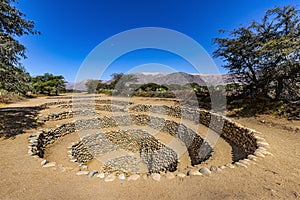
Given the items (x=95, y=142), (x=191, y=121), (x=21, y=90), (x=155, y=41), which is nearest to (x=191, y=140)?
(x=191, y=121)

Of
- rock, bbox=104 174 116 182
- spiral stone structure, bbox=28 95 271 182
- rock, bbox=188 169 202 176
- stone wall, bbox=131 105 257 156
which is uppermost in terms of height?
stone wall, bbox=131 105 257 156

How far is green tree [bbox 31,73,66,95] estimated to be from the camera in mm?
27719

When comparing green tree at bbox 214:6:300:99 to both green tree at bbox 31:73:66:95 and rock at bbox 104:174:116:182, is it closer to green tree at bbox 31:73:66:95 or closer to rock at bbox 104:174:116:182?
rock at bbox 104:174:116:182

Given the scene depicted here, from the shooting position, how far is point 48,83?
2792cm

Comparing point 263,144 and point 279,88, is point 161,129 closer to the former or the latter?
point 263,144

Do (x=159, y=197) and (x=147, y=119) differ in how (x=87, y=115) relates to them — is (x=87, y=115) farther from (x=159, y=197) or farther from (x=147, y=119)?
(x=159, y=197)

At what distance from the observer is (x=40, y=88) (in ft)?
96.9

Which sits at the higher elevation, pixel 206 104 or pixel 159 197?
pixel 206 104

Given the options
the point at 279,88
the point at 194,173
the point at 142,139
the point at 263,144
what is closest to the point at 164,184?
the point at 194,173

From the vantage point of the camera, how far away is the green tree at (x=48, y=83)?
90.9 ft

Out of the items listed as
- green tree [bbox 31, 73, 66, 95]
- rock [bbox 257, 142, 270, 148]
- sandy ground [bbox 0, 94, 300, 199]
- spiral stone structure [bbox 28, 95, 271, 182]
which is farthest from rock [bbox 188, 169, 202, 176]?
Result: green tree [bbox 31, 73, 66, 95]

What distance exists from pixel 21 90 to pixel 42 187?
4.54 m

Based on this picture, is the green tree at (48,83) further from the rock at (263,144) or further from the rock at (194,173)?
the rock at (263,144)

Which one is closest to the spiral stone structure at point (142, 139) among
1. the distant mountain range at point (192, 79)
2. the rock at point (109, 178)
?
the rock at point (109, 178)
